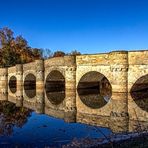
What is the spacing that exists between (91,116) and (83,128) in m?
3.38

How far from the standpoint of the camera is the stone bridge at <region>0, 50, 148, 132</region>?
17.9 meters

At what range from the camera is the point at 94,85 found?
106 ft

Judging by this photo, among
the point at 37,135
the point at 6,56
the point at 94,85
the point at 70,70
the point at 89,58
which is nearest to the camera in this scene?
the point at 37,135

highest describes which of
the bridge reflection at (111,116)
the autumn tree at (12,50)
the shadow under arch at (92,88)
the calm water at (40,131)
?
the autumn tree at (12,50)

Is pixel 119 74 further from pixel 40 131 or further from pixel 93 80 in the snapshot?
pixel 40 131

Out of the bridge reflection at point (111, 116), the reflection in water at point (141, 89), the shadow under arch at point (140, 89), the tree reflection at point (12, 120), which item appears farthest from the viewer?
the reflection in water at point (141, 89)

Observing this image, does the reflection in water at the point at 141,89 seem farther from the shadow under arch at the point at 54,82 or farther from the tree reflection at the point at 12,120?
the shadow under arch at the point at 54,82

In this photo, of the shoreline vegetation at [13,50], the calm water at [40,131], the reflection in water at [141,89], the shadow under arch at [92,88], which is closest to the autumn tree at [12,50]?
the shoreline vegetation at [13,50]

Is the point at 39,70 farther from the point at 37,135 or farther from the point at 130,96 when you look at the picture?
the point at 37,135

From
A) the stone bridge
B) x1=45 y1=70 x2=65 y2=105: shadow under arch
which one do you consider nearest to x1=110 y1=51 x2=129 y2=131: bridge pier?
the stone bridge

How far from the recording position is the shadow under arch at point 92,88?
24.5 m

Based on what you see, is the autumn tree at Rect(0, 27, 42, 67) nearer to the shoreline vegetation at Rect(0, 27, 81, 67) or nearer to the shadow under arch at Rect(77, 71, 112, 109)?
the shoreline vegetation at Rect(0, 27, 81, 67)

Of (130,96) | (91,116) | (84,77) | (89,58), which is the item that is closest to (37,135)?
(91,116)

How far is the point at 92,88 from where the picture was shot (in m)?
31.8
